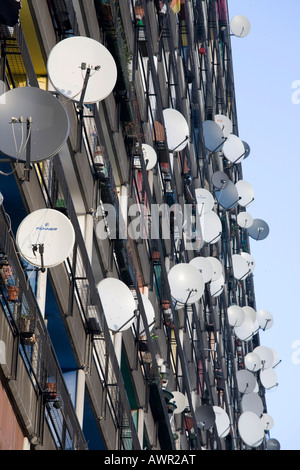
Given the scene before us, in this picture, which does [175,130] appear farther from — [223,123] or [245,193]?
[245,193]

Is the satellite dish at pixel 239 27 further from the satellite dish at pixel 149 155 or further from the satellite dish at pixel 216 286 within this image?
the satellite dish at pixel 149 155

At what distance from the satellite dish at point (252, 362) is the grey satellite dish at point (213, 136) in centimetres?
1581

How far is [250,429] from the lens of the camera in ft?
181

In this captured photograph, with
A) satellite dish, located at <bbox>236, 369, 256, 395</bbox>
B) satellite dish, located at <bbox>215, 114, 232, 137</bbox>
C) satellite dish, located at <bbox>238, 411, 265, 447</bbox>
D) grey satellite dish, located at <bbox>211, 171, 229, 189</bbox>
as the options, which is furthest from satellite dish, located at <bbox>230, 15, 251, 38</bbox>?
satellite dish, located at <bbox>238, 411, 265, 447</bbox>

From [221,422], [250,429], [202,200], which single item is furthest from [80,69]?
[250,429]

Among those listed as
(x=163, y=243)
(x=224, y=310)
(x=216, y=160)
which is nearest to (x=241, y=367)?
(x=224, y=310)

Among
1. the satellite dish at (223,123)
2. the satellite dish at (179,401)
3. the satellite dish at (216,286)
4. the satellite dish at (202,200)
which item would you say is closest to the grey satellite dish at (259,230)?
the satellite dish at (223,123)

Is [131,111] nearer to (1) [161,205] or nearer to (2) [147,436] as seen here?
(1) [161,205]

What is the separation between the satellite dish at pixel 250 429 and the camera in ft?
180

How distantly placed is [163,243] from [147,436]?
8.03 m

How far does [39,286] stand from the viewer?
77.8 feet

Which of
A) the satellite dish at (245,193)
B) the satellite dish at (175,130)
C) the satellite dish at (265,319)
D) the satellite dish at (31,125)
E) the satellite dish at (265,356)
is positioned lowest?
the satellite dish at (31,125)

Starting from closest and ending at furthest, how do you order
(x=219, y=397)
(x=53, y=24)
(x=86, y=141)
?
1. (x=53, y=24)
2. (x=86, y=141)
3. (x=219, y=397)

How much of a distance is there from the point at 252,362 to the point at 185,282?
25377 millimetres
